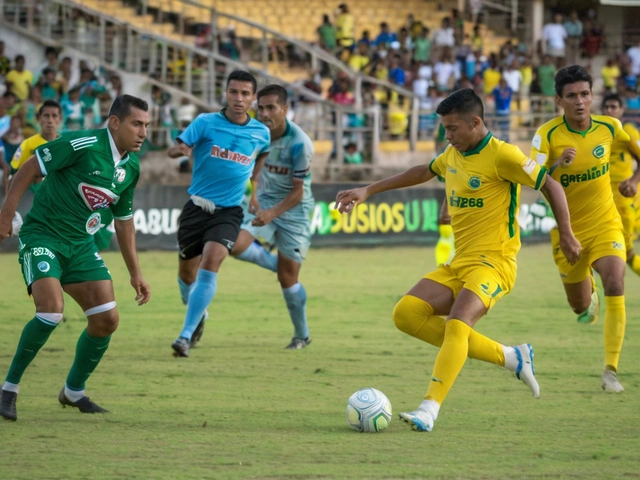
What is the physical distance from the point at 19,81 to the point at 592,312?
14489 mm

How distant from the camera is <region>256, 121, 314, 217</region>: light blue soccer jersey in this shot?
9.48 metres

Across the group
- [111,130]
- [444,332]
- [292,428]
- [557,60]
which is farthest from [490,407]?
[557,60]

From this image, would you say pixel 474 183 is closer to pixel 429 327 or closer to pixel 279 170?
pixel 429 327

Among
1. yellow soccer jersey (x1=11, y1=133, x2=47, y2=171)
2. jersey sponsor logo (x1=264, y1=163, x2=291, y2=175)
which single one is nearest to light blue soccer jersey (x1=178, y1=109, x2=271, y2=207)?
jersey sponsor logo (x1=264, y1=163, x2=291, y2=175)

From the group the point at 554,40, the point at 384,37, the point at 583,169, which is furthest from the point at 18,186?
the point at 554,40

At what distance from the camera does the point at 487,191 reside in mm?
6555

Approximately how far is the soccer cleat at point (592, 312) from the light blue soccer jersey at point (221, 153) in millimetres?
3256

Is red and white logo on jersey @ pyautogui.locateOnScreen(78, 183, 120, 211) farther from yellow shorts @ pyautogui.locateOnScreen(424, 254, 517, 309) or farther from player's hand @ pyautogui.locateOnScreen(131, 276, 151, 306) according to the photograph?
yellow shorts @ pyautogui.locateOnScreen(424, 254, 517, 309)

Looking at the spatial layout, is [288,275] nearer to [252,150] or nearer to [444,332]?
[252,150]

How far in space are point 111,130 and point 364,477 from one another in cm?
272

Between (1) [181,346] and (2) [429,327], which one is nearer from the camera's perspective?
(2) [429,327]

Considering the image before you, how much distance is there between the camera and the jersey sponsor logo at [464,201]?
260 inches

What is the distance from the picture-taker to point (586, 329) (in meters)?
10.6

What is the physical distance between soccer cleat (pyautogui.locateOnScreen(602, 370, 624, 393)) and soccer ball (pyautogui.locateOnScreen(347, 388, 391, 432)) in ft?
6.72
